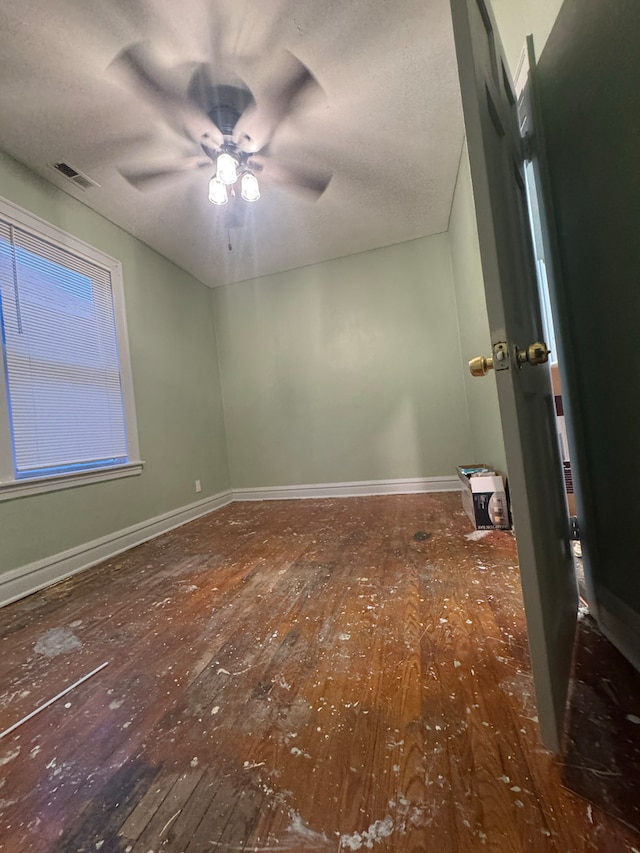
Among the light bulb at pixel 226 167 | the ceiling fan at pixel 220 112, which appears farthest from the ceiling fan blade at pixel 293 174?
the light bulb at pixel 226 167

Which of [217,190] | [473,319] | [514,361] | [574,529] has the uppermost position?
[217,190]

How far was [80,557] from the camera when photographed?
2.29 m

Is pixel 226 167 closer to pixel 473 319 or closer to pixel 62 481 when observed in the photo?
pixel 473 319

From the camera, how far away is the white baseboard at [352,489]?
3646 millimetres

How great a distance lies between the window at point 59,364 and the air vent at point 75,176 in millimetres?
346

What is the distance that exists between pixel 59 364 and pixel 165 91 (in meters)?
1.67

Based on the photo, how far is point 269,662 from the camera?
117cm

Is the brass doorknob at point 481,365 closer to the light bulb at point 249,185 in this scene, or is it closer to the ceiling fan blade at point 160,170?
the light bulb at point 249,185

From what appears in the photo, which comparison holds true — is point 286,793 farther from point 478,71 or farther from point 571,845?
point 478,71

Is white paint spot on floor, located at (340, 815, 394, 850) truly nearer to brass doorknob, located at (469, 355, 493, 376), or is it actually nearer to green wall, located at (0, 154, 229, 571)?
brass doorknob, located at (469, 355, 493, 376)

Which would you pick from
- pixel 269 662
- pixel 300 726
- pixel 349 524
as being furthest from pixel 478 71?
pixel 349 524

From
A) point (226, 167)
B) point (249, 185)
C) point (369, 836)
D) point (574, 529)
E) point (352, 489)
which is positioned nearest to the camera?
point (369, 836)

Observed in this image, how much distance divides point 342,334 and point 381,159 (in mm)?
1684

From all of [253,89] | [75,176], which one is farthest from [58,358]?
[253,89]
